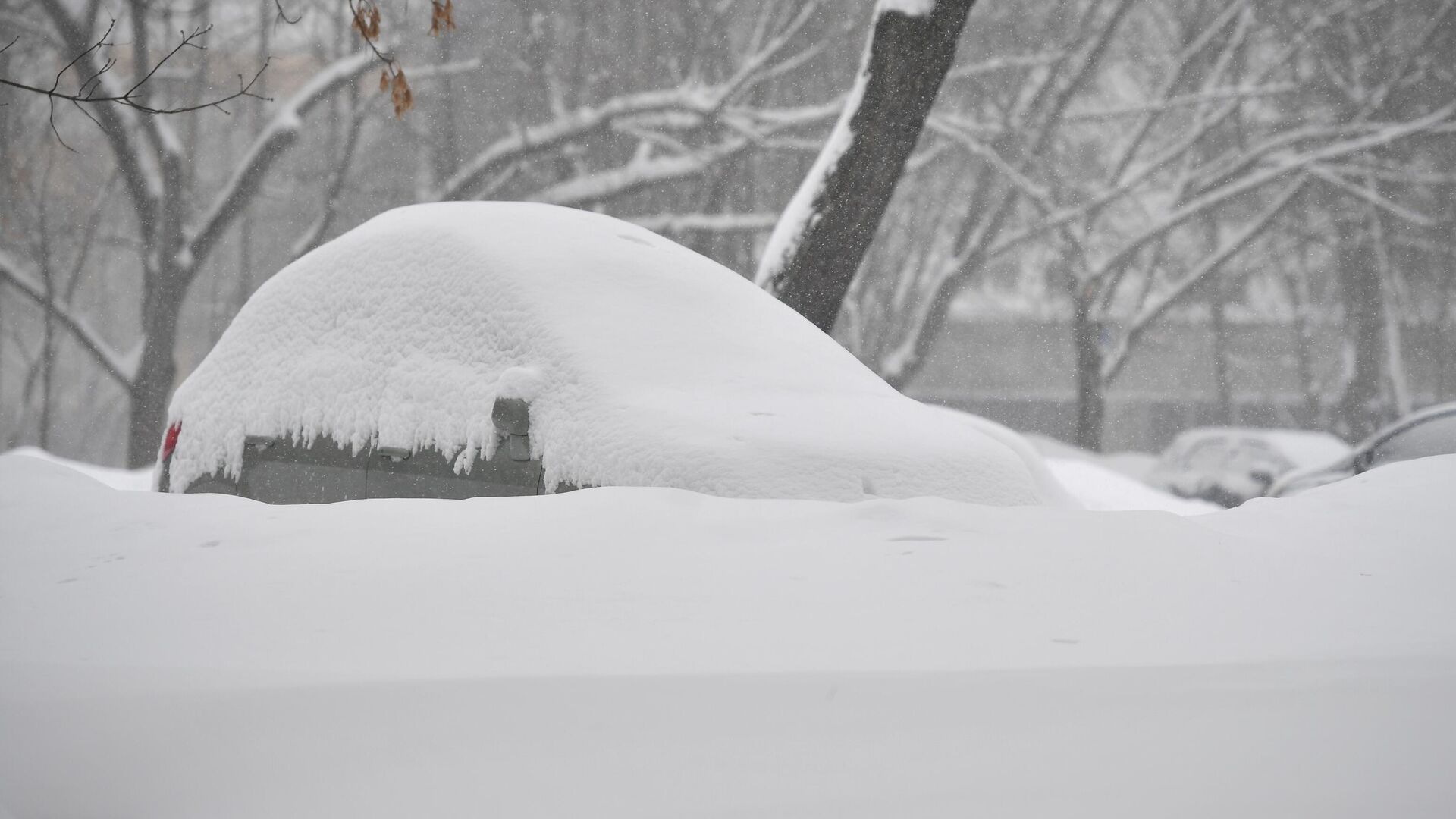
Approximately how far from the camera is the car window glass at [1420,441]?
781 centimetres

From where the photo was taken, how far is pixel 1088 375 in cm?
1584

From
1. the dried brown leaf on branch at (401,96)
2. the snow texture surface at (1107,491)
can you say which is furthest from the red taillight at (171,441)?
the snow texture surface at (1107,491)

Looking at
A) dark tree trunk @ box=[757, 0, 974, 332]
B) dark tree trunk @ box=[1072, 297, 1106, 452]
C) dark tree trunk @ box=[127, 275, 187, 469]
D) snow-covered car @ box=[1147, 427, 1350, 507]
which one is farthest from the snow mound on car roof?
snow-covered car @ box=[1147, 427, 1350, 507]

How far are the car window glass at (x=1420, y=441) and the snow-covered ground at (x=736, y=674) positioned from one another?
6.84m

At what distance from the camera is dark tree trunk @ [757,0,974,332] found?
20.8 ft

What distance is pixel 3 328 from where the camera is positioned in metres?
23.8

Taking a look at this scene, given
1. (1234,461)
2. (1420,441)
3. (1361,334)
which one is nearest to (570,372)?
(1420,441)

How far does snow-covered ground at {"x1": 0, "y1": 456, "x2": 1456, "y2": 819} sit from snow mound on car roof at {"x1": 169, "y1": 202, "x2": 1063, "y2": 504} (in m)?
1.08

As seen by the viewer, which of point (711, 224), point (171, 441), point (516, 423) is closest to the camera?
point (516, 423)

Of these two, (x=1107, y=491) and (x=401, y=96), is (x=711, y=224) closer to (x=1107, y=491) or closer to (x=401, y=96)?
(x=1107, y=491)

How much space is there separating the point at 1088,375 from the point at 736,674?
15.3 m

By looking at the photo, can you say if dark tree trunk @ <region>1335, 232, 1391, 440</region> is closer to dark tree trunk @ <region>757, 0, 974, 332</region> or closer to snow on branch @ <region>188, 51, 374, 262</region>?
dark tree trunk @ <region>757, 0, 974, 332</region>

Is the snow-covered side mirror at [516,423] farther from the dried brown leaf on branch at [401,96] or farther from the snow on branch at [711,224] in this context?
the snow on branch at [711,224]

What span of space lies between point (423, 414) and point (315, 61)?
14361mm
